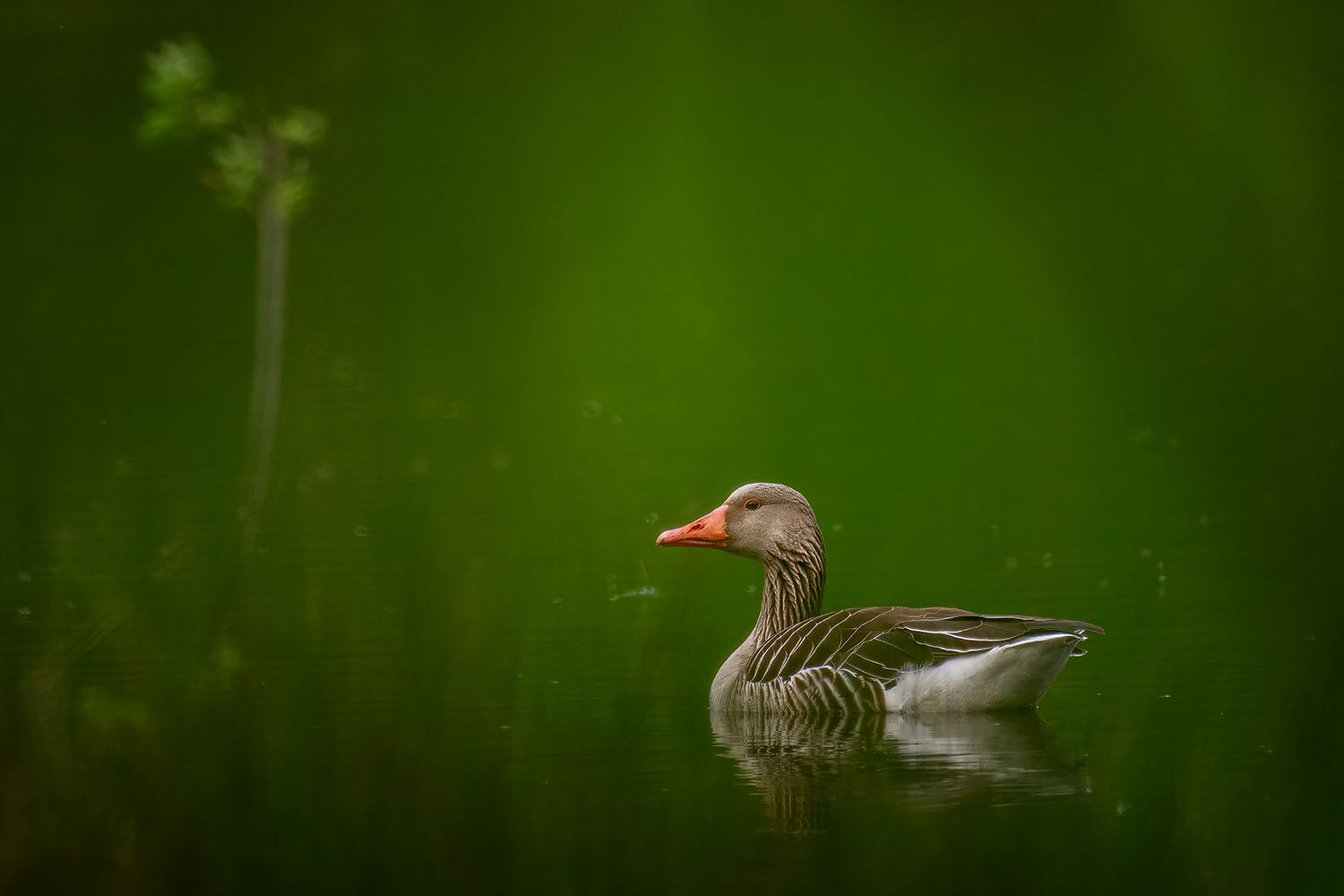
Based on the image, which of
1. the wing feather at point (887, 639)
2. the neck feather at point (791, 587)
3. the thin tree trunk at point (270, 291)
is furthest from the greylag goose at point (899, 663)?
the thin tree trunk at point (270, 291)

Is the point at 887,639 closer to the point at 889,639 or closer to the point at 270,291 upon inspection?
the point at 889,639

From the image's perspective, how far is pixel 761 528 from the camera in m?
6.02

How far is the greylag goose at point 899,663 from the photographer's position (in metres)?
4.86

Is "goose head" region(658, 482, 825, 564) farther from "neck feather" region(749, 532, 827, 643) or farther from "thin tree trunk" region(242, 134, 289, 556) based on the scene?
"thin tree trunk" region(242, 134, 289, 556)

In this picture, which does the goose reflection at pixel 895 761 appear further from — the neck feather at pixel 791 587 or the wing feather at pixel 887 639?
the neck feather at pixel 791 587

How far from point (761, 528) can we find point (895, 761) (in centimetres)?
181

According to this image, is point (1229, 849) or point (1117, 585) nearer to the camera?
point (1229, 849)

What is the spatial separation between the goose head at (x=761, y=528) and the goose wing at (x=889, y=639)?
1.90ft

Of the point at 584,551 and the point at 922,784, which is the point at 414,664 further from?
the point at 922,784

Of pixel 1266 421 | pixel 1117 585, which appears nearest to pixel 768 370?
pixel 1266 421

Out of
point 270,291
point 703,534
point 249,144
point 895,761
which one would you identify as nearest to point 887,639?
point 895,761

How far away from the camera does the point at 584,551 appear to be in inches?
171

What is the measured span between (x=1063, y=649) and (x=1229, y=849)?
1762 mm

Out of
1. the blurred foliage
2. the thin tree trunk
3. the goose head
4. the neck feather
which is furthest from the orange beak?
the blurred foliage
